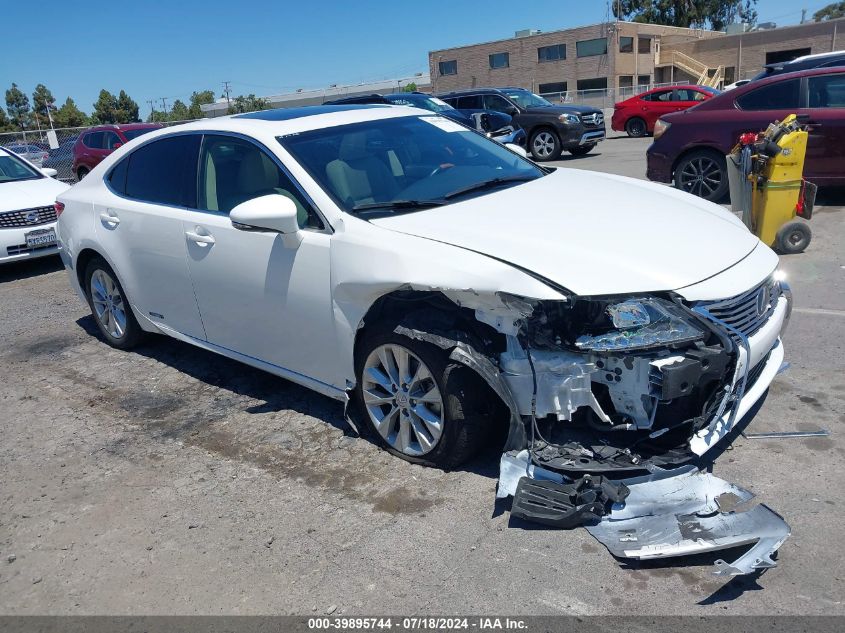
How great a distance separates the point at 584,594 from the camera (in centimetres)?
272

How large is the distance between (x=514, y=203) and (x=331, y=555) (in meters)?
2.01

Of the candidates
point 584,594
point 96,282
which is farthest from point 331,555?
point 96,282

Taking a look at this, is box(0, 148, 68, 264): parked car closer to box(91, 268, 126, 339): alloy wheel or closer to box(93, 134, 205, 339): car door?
box(91, 268, 126, 339): alloy wheel

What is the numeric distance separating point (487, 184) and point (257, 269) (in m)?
1.42

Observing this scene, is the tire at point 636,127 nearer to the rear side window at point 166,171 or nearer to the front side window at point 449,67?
the rear side window at point 166,171

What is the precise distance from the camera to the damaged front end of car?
2990 millimetres

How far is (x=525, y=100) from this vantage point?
724 inches

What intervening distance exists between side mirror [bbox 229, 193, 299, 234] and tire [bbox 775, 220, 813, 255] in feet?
17.8

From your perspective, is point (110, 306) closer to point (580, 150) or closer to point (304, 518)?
point (304, 518)

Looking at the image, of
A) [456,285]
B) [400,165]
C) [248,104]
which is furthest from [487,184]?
[248,104]

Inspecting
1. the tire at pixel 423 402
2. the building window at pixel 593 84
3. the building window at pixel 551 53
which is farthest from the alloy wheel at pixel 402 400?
the building window at pixel 551 53

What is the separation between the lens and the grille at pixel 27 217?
29.1ft

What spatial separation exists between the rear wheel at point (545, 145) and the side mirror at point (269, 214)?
14413 millimetres

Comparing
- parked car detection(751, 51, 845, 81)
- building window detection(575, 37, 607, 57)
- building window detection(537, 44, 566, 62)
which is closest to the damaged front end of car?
parked car detection(751, 51, 845, 81)
